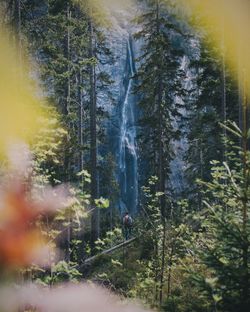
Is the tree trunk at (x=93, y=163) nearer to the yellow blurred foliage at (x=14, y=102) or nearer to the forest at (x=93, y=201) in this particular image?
the forest at (x=93, y=201)

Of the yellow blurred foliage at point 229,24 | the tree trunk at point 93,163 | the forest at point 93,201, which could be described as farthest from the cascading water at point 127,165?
the yellow blurred foliage at point 229,24

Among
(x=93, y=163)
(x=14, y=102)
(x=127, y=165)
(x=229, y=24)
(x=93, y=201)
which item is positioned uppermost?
(x=127, y=165)

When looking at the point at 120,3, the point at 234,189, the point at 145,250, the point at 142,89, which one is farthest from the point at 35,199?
the point at 120,3

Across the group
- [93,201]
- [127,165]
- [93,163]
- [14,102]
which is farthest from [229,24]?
[127,165]

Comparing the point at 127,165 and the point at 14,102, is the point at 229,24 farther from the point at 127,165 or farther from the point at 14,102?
the point at 127,165

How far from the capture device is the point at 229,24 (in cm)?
1703

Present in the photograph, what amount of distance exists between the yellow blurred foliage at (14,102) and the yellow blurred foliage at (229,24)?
233 inches

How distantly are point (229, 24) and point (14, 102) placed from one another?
10.4 meters

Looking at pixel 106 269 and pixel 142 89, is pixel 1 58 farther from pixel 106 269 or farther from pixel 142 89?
pixel 142 89

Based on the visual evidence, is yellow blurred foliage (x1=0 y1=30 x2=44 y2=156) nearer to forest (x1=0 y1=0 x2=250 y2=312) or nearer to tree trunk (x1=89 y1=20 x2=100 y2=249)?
forest (x1=0 y1=0 x2=250 y2=312)

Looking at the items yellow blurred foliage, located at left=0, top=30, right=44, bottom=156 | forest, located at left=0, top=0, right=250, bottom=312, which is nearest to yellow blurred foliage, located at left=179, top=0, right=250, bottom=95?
forest, located at left=0, top=0, right=250, bottom=312

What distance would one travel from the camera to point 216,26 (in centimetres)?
1967

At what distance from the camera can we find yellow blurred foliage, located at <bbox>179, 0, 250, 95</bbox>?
1165 cm

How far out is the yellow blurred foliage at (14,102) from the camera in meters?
8.05
